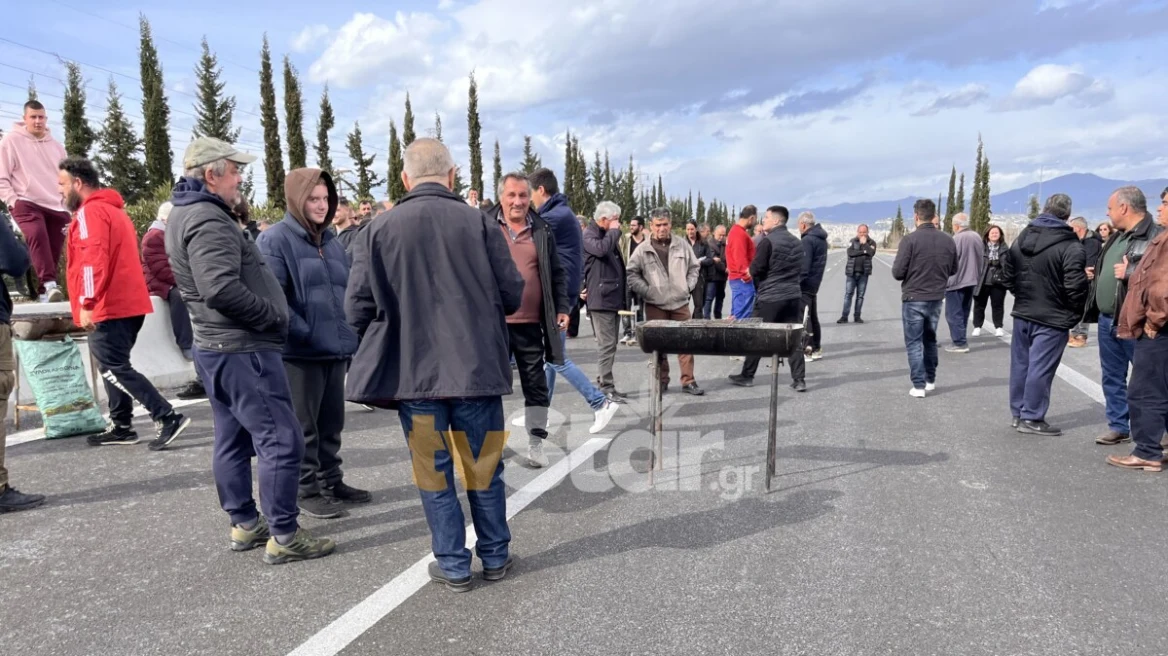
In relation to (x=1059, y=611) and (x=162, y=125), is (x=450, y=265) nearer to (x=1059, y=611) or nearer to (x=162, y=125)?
(x=1059, y=611)

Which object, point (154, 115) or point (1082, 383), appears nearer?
point (1082, 383)

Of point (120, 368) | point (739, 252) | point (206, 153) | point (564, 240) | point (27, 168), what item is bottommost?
point (120, 368)

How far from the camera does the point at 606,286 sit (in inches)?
306

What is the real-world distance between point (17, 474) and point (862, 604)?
5.40m

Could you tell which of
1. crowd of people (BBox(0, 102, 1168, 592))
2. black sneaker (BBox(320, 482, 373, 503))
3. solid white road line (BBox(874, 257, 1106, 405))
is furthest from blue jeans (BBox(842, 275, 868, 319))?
black sneaker (BBox(320, 482, 373, 503))

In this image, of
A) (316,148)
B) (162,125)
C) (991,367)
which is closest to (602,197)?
(316,148)

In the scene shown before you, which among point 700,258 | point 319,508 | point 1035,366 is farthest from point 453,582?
point 700,258

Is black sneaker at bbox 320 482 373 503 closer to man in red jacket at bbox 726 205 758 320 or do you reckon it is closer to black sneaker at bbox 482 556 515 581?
black sneaker at bbox 482 556 515 581

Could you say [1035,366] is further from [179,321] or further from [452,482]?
[179,321]

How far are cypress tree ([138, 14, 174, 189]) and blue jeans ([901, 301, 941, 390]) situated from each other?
3428 centimetres

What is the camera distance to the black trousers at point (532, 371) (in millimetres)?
5449

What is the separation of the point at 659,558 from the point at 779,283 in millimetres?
4982

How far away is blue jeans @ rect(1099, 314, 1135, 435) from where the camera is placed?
19.9ft

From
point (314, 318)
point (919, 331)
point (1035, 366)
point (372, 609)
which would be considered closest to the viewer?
point (372, 609)
